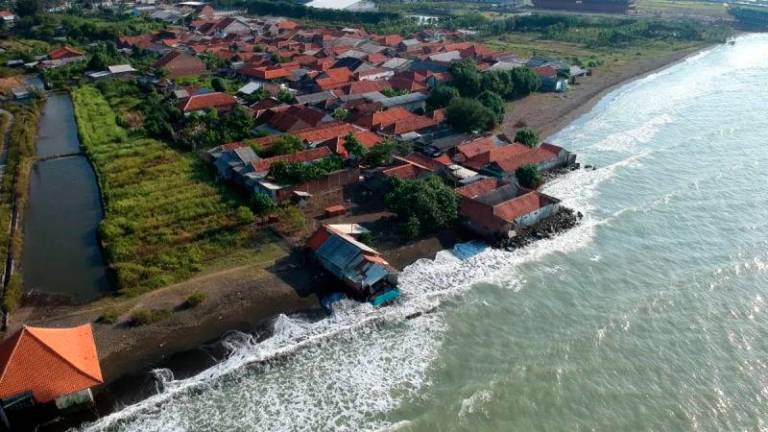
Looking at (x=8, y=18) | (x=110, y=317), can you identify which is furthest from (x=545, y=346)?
(x=8, y=18)

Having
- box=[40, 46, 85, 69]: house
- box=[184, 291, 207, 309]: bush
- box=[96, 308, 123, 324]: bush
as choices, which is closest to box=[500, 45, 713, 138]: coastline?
box=[184, 291, 207, 309]: bush

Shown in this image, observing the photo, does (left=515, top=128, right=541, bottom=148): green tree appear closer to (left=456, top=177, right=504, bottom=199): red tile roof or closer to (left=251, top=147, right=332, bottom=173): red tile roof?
(left=456, top=177, right=504, bottom=199): red tile roof

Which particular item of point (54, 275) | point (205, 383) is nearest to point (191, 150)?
point (54, 275)

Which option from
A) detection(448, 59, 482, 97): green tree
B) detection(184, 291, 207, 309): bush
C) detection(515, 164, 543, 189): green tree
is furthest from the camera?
detection(448, 59, 482, 97): green tree

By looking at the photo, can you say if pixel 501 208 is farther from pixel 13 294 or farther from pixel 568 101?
pixel 568 101

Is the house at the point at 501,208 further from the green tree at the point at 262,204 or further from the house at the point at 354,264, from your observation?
the green tree at the point at 262,204

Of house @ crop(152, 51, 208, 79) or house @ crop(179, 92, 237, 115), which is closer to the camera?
house @ crop(179, 92, 237, 115)
